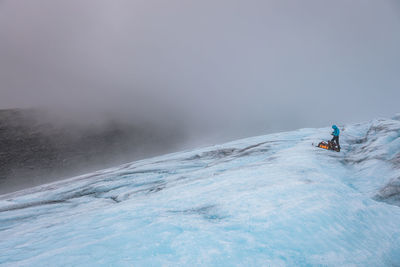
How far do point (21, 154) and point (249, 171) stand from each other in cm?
8609

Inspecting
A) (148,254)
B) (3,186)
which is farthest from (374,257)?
(3,186)

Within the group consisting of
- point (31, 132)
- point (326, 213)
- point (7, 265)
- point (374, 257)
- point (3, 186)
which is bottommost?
point (3, 186)

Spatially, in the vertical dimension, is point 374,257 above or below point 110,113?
below

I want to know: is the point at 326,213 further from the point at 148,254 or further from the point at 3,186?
the point at 3,186

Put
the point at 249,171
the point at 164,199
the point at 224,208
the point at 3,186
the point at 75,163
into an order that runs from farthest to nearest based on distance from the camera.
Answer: the point at 75,163 → the point at 3,186 → the point at 249,171 → the point at 164,199 → the point at 224,208

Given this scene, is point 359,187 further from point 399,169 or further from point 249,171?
point 249,171

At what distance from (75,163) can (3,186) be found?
19.7 meters

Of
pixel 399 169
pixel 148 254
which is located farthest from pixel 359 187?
pixel 148 254

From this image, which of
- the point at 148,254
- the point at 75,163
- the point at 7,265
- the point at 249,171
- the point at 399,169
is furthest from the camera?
the point at 75,163

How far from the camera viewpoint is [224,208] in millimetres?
5930

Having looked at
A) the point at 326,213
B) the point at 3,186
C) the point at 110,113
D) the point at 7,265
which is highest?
the point at 110,113

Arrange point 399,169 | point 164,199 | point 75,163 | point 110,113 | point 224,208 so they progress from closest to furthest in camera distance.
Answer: point 224,208
point 164,199
point 399,169
point 75,163
point 110,113

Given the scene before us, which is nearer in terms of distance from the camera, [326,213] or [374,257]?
[374,257]

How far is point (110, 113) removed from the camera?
109m
